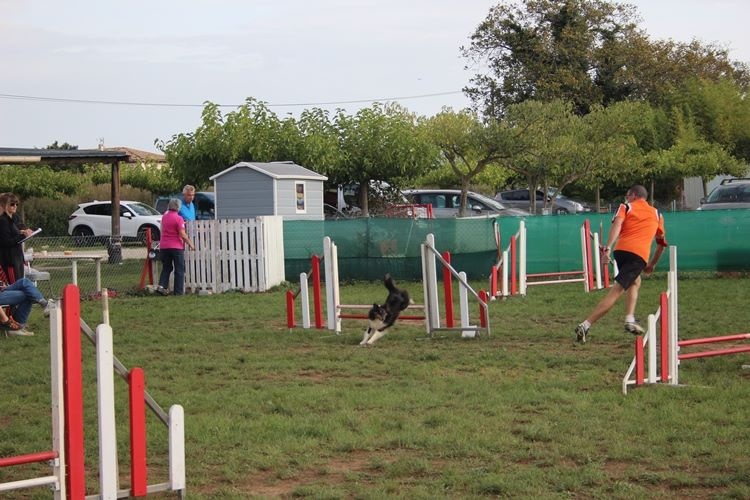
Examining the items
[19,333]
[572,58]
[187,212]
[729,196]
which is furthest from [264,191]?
[572,58]

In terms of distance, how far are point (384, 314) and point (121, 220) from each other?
23.6 metres

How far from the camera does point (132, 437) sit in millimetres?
5559

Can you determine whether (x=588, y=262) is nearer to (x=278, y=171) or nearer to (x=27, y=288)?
(x=278, y=171)

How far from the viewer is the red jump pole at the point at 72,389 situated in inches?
204

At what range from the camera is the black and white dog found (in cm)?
1178

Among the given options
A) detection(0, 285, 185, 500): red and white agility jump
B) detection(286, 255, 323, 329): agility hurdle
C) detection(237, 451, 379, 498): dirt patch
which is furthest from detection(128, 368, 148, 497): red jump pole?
detection(286, 255, 323, 329): agility hurdle

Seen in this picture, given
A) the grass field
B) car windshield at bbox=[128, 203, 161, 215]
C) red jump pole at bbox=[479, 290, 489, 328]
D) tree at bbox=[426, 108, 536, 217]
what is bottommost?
the grass field

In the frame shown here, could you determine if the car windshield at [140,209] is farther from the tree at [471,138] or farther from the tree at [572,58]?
the tree at [572,58]

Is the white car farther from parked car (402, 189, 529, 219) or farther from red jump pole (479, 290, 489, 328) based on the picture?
red jump pole (479, 290, 489, 328)

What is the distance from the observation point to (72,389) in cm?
523

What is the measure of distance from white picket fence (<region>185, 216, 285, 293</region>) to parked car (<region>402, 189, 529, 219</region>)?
12735 mm

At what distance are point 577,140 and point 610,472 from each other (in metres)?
32.0

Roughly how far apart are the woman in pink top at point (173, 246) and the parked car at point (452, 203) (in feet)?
45.7

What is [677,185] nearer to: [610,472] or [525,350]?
[525,350]
